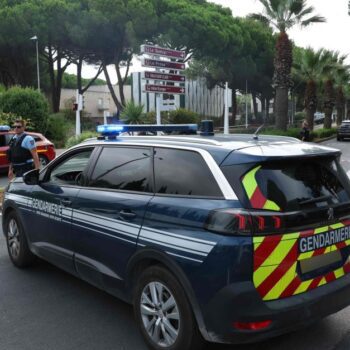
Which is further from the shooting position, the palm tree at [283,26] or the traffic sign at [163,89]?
the palm tree at [283,26]

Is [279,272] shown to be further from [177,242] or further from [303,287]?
[177,242]

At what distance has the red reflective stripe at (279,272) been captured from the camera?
2.85 meters

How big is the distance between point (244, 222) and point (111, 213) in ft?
4.02

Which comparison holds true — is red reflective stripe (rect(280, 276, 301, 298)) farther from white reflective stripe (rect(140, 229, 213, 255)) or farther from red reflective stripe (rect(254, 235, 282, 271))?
white reflective stripe (rect(140, 229, 213, 255))

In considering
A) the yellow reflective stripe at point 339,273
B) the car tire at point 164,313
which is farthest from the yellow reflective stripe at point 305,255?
the car tire at point 164,313

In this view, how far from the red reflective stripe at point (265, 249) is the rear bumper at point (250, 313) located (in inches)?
5.6

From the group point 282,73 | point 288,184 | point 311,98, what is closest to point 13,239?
point 288,184

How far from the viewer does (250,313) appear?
110 inches

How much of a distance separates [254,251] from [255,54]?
48.8m

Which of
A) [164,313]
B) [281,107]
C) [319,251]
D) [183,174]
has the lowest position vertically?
[164,313]

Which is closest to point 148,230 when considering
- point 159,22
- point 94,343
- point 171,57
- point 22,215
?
point 94,343

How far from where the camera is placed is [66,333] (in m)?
3.69

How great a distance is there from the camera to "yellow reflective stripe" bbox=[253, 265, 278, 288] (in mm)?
2818

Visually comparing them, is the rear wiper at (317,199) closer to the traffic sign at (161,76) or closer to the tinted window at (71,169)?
the tinted window at (71,169)
